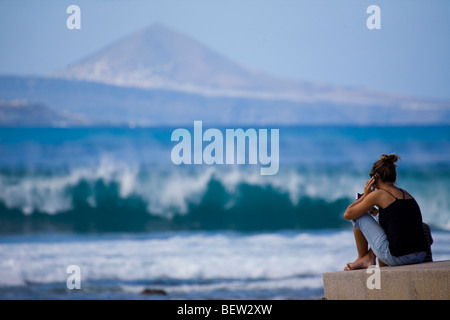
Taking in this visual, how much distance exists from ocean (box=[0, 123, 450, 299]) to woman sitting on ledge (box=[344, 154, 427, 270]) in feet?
4.60

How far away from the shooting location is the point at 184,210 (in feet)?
29.2

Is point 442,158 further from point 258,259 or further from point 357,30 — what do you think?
point 258,259

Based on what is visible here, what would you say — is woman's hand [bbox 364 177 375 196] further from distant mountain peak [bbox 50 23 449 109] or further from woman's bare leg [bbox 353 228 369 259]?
distant mountain peak [bbox 50 23 449 109]

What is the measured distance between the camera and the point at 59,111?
11211 millimetres

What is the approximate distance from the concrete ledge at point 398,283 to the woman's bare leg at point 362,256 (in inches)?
5.3

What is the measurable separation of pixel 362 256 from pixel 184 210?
19.9ft

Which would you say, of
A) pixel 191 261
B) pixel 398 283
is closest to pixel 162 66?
pixel 191 261

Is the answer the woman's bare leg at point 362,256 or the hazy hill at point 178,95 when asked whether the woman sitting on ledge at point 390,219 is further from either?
the hazy hill at point 178,95

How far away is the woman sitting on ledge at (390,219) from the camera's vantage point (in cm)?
278

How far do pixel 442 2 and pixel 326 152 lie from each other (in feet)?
17.7

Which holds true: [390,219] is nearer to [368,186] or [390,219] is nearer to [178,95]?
[368,186]

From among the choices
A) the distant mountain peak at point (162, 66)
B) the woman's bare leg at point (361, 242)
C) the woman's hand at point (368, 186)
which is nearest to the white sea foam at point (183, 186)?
the distant mountain peak at point (162, 66)

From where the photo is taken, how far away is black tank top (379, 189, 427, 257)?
2.77m

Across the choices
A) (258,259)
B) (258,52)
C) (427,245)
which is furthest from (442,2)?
(427,245)
